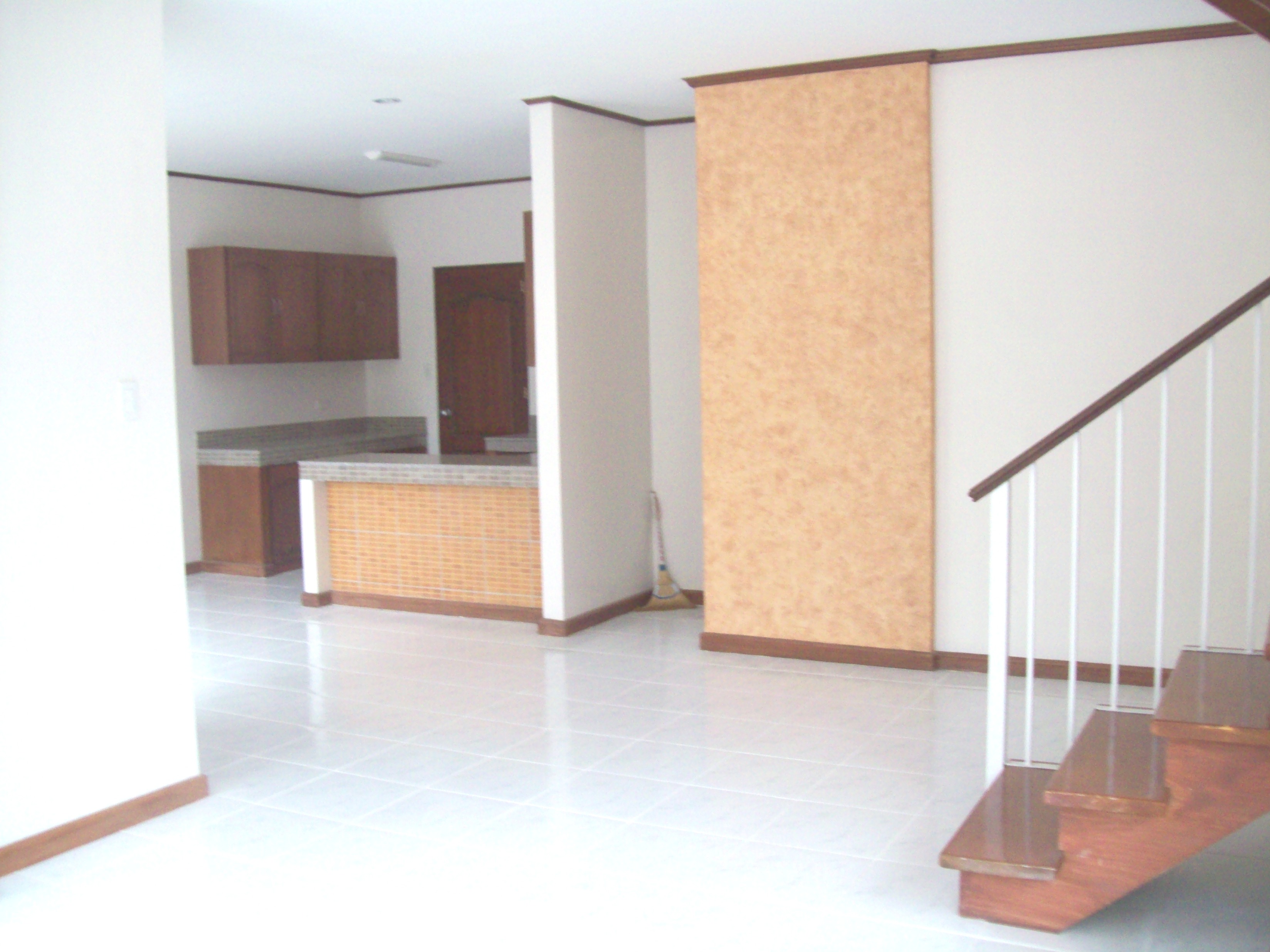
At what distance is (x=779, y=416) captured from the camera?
5.62 m

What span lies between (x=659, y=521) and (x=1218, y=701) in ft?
13.5

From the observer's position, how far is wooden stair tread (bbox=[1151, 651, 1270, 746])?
273cm

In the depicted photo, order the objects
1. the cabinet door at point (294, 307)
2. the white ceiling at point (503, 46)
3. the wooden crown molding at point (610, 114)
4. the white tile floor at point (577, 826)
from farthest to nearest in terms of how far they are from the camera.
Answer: the cabinet door at point (294, 307)
the wooden crown molding at point (610, 114)
the white ceiling at point (503, 46)
the white tile floor at point (577, 826)

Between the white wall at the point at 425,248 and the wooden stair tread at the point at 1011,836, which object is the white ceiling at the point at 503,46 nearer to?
the white wall at the point at 425,248

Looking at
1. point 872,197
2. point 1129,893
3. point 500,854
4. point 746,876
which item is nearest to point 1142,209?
point 872,197

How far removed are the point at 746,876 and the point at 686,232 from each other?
4.12 meters

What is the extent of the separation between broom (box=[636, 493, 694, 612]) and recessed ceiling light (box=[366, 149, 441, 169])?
2.47 m

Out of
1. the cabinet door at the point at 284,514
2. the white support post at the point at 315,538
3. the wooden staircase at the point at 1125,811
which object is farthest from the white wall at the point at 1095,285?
the cabinet door at the point at 284,514

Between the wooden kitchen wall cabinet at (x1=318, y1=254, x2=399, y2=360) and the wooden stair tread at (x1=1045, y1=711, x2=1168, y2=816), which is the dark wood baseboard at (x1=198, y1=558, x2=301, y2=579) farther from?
the wooden stair tread at (x1=1045, y1=711, x2=1168, y2=816)

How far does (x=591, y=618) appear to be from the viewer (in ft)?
20.9

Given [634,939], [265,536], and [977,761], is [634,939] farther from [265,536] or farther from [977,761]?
[265,536]

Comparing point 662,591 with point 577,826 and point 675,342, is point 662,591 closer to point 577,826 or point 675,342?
point 675,342

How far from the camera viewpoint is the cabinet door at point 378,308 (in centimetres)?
886

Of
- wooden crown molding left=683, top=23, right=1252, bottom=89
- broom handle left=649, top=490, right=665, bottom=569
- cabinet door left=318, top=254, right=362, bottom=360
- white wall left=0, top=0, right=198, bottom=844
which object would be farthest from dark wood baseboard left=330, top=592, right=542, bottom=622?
wooden crown molding left=683, top=23, right=1252, bottom=89
